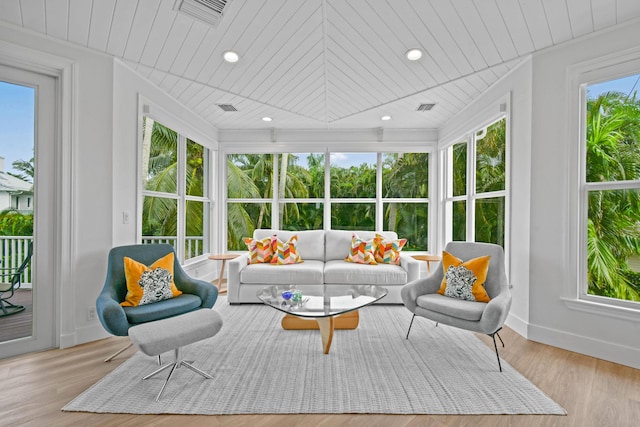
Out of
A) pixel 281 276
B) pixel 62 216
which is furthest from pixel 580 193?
pixel 62 216

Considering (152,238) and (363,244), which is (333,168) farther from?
(152,238)

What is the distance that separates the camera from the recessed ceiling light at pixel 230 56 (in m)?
3.02

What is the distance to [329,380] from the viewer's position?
2172 millimetres

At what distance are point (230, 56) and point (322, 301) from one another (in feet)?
7.92

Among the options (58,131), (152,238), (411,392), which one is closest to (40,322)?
(152,238)

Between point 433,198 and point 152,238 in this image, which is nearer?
point 152,238

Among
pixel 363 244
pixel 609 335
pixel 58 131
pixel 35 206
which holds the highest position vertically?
pixel 58 131

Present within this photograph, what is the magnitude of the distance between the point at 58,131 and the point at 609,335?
4.73 metres

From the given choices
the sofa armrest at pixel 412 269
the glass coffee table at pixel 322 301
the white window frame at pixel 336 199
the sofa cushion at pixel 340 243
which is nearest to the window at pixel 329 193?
the white window frame at pixel 336 199

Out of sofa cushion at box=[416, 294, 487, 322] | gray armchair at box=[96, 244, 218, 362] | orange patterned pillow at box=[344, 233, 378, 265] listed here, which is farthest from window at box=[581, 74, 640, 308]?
gray armchair at box=[96, 244, 218, 362]

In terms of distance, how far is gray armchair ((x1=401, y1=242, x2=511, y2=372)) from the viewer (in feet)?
7.75

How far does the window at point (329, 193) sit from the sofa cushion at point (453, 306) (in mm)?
2638

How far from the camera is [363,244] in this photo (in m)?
4.35

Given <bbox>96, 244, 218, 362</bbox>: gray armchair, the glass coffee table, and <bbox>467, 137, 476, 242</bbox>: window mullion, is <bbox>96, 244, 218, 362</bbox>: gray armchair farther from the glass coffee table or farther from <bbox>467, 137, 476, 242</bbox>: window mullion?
<bbox>467, 137, 476, 242</bbox>: window mullion
